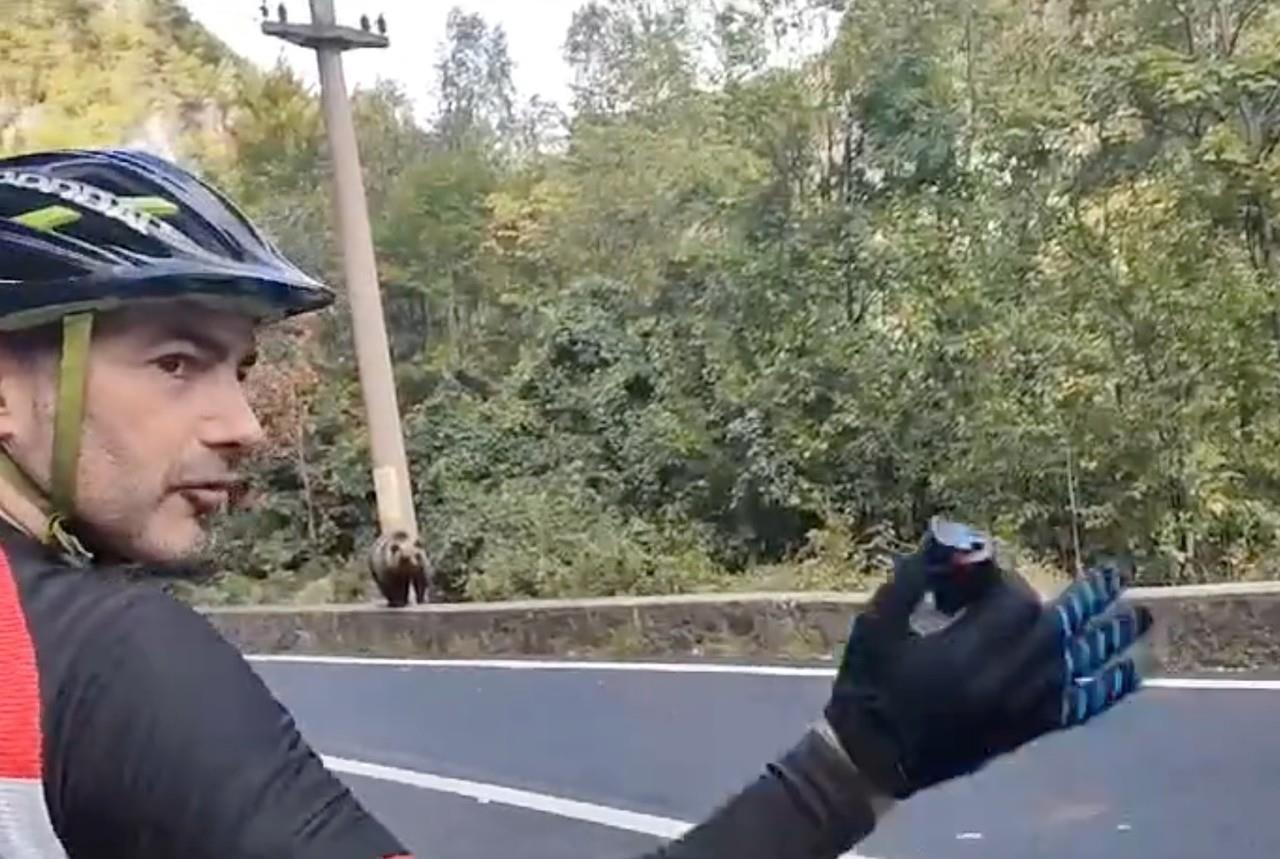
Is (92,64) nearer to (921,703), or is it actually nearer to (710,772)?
(710,772)

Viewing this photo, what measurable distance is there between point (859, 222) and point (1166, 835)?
825 centimetres

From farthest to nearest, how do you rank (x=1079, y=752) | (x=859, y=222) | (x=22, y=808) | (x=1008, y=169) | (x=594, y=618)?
(x=859, y=222)
(x=1008, y=169)
(x=594, y=618)
(x=1079, y=752)
(x=22, y=808)

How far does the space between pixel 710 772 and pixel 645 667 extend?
267 cm

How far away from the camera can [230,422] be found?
93 centimetres

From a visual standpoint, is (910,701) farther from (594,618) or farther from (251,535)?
(251,535)

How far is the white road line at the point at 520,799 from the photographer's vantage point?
4.59 metres

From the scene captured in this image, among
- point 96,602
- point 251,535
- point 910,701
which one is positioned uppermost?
point 96,602

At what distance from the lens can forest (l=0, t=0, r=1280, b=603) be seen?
949 cm

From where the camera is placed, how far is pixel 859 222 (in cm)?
1209

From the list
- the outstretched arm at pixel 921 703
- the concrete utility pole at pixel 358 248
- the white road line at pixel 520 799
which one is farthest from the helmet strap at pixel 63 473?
the concrete utility pole at pixel 358 248

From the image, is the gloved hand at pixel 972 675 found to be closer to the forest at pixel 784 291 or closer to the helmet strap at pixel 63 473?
the helmet strap at pixel 63 473

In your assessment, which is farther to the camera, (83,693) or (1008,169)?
(1008,169)

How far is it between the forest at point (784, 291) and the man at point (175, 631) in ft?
18.8

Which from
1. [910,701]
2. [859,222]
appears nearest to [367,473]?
[859,222]
